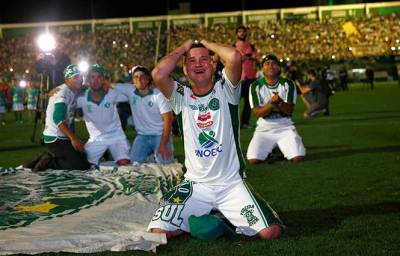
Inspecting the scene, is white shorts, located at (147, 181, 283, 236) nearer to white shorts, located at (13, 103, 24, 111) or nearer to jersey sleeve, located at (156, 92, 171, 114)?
jersey sleeve, located at (156, 92, 171, 114)

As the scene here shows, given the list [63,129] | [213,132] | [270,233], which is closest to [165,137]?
[63,129]

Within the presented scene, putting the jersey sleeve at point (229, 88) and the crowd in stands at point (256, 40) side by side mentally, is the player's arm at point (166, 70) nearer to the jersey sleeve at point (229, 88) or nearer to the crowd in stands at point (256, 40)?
the jersey sleeve at point (229, 88)

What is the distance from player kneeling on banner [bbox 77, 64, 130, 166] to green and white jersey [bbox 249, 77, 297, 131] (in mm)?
2260

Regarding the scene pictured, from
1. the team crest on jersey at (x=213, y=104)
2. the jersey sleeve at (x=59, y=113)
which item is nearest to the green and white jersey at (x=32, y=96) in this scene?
the jersey sleeve at (x=59, y=113)

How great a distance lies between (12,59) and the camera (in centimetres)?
5041

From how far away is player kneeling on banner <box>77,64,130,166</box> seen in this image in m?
9.53

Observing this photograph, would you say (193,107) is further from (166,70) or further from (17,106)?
(17,106)

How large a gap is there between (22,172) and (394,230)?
19.0 ft

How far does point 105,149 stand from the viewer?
31.8 feet

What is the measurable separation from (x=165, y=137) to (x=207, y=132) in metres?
3.16

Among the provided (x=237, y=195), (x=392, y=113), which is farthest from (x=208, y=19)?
(x=237, y=195)

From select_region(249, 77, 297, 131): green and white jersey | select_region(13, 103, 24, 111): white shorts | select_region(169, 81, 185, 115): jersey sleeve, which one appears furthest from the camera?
select_region(13, 103, 24, 111): white shorts

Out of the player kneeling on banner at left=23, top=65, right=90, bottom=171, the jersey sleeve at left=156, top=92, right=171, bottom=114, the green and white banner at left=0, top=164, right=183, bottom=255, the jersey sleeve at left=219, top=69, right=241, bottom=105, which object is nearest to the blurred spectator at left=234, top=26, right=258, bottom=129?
the jersey sleeve at left=156, top=92, right=171, bottom=114

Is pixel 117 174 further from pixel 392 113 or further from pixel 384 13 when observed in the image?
pixel 384 13
